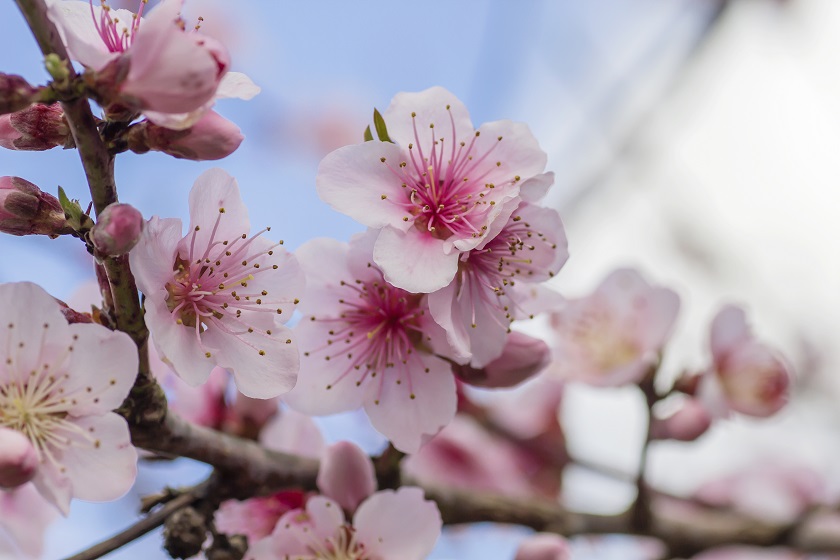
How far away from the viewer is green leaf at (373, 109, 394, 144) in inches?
49.1

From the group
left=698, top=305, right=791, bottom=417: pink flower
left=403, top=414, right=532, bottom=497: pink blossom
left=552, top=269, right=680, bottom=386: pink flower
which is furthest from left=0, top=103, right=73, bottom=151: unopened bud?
left=403, top=414, right=532, bottom=497: pink blossom

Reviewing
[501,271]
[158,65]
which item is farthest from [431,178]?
[158,65]

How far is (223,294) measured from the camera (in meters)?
1.22

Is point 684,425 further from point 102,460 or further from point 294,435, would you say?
point 102,460

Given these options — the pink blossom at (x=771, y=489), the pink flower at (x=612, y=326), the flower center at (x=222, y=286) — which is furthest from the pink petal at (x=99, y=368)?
the pink blossom at (x=771, y=489)

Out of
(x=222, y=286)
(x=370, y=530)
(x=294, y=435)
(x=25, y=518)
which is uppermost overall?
(x=222, y=286)

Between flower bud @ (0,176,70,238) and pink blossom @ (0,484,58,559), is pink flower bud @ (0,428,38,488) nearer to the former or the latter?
flower bud @ (0,176,70,238)

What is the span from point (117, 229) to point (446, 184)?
0.53m

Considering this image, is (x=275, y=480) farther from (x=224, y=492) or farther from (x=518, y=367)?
(x=518, y=367)

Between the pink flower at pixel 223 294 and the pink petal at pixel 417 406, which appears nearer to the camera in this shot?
the pink flower at pixel 223 294

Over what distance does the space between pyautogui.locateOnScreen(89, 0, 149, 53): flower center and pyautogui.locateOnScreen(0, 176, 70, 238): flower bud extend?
0.75 feet

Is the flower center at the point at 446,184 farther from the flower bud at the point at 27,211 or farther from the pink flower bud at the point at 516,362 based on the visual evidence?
the flower bud at the point at 27,211

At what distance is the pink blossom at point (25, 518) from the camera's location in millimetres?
1477

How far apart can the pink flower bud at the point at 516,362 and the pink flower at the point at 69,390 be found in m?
0.53
